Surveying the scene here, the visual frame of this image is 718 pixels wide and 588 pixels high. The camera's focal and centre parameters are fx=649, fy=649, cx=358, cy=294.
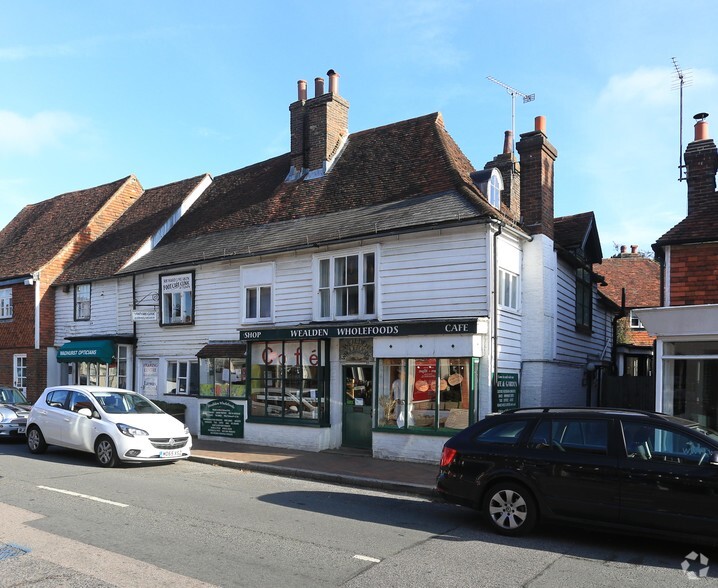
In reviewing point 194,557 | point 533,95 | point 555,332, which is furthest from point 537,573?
point 533,95

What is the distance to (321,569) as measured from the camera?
6.25 m

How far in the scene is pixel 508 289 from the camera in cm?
1406

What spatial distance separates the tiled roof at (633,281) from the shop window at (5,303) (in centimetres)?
2269

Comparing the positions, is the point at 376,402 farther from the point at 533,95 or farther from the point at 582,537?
the point at 533,95

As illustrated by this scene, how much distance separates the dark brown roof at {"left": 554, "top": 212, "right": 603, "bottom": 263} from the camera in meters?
17.0

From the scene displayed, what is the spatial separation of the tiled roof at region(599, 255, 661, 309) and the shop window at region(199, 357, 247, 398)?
52.1ft

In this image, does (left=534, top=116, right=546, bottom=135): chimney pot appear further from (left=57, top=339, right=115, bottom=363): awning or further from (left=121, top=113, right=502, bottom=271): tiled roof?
(left=57, top=339, right=115, bottom=363): awning

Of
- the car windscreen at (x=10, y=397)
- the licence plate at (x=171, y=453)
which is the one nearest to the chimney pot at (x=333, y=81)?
the licence plate at (x=171, y=453)

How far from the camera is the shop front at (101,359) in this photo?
19797 millimetres

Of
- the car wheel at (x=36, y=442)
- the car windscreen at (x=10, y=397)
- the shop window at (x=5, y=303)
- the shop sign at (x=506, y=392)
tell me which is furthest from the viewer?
the shop window at (x=5, y=303)

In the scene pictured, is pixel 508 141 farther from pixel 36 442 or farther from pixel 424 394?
pixel 36 442

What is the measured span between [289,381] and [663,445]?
989 cm

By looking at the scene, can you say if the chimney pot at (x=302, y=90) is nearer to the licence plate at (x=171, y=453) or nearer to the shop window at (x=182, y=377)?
the shop window at (x=182, y=377)

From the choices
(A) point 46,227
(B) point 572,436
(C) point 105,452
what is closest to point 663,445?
(B) point 572,436
